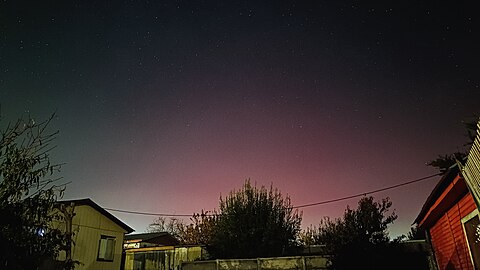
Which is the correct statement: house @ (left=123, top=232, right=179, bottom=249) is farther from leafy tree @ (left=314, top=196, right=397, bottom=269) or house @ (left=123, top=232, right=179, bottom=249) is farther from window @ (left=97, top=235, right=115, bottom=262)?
leafy tree @ (left=314, top=196, right=397, bottom=269)

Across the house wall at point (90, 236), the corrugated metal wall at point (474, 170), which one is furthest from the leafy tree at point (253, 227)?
the corrugated metal wall at point (474, 170)

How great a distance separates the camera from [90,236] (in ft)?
70.4

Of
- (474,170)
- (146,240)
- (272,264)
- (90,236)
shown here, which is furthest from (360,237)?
(146,240)

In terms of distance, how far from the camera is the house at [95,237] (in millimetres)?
20516

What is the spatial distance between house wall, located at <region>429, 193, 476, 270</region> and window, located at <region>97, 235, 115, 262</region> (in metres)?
18.8

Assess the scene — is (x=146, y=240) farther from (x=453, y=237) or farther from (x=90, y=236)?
(x=453, y=237)

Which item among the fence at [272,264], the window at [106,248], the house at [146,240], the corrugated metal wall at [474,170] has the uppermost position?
the house at [146,240]

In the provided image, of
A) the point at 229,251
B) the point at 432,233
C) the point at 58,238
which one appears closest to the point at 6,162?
the point at 58,238

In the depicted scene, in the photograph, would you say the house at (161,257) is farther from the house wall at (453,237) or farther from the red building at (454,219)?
the red building at (454,219)

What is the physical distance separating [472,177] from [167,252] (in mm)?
22442

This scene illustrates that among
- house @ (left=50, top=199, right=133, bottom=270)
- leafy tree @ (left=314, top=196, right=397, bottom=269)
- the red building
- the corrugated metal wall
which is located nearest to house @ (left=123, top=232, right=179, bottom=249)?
house @ (left=50, top=199, right=133, bottom=270)

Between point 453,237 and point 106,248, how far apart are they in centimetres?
2029

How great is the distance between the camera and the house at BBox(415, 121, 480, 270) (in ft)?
22.5

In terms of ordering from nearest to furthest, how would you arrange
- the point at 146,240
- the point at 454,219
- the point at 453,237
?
the point at 454,219 < the point at 453,237 < the point at 146,240
